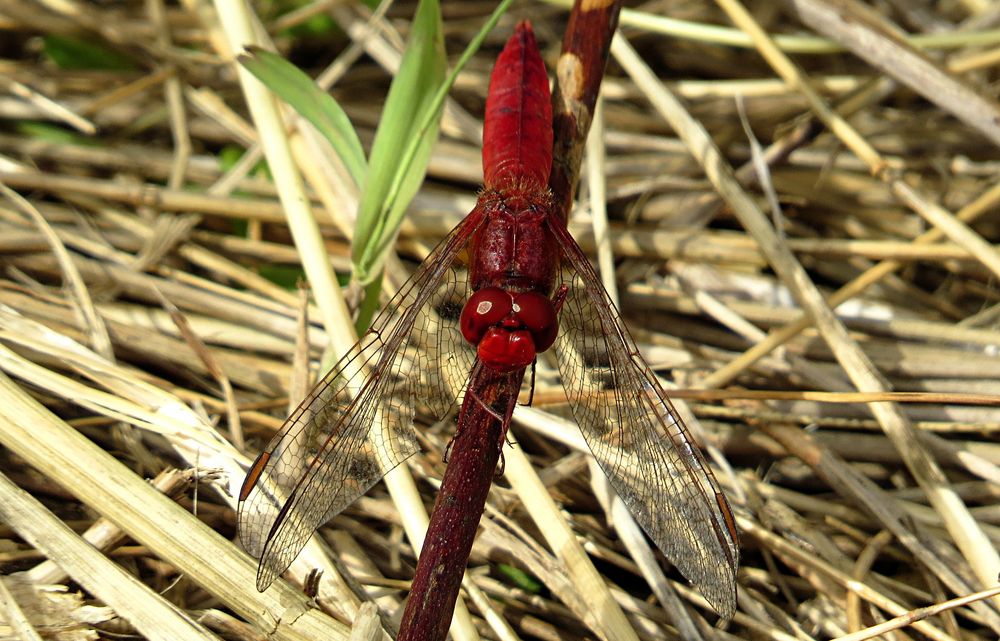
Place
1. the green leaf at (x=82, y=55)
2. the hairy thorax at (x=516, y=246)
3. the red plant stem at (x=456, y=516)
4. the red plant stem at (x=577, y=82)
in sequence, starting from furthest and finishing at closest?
the green leaf at (x=82, y=55), the red plant stem at (x=577, y=82), the hairy thorax at (x=516, y=246), the red plant stem at (x=456, y=516)

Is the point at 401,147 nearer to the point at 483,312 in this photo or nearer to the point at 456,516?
the point at 483,312

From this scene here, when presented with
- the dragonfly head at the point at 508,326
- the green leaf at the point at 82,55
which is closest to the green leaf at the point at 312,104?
the dragonfly head at the point at 508,326

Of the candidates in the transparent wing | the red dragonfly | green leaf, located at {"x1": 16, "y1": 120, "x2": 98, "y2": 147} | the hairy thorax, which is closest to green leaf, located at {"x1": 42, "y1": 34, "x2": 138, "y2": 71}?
green leaf, located at {"x1": 16, "y1": 120, "x2": 98, "y2": 147}

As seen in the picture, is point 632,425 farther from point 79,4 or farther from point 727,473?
point 79,4

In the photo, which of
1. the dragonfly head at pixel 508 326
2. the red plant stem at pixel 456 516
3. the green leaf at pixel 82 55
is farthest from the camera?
the green leaf at pixel 82 55

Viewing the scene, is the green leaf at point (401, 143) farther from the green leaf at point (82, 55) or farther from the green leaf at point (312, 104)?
the green leaf at point (82, 55)

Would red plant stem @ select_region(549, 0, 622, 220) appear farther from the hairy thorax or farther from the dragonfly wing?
the dragonfly wing

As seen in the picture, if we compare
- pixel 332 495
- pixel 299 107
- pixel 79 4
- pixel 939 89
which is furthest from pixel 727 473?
pixel 79 4
